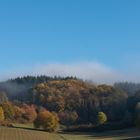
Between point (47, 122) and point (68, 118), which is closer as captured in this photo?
point (47, 122)

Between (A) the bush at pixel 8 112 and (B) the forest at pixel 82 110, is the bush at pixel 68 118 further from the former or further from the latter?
(A) the bush at pixel 8 112

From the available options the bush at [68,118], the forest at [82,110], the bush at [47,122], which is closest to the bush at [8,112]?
the forest at [82,110]

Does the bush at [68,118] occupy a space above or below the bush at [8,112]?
below

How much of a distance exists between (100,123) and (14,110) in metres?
34.2

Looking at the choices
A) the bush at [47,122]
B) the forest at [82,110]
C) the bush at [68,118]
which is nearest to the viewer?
the bush at [47,122]

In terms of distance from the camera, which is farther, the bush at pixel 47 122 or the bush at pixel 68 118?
the bush at pixel 68 118

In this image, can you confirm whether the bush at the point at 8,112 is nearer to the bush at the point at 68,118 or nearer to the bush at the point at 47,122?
the bush at the point at 68,118

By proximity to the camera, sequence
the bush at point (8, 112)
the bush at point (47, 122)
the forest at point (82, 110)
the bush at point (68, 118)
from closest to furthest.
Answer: the bush at point (47, 122) < the forest at point (82, 110) < the bush at point (8, 112) < the bush at point (68, 118)

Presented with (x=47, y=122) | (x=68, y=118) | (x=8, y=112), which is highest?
(x=8, y=112)

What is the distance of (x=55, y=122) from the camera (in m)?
131

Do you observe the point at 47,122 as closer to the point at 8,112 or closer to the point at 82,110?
the point at 8,112

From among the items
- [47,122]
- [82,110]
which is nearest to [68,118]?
[82,110]

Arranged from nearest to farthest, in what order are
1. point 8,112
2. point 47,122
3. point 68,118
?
point 47,122 → point 8,112 → point 68,118

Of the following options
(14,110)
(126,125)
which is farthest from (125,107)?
(14,110)
